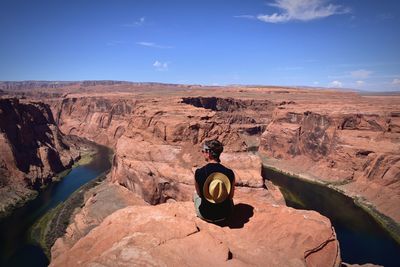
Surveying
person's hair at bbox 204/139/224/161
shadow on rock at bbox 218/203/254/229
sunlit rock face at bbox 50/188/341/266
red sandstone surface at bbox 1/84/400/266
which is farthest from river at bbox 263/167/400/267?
person's hair at bbox 204/139/224/161

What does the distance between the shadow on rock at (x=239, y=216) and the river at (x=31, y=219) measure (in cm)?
3251

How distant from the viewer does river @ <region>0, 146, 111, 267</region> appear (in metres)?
36.8

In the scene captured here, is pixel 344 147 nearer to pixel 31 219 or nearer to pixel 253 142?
pixel 253 142

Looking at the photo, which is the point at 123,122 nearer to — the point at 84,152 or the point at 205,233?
the point at 84,152

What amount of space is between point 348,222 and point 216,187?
45931mm

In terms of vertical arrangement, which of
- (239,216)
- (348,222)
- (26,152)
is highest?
(239,216)

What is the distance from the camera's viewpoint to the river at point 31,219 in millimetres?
36816

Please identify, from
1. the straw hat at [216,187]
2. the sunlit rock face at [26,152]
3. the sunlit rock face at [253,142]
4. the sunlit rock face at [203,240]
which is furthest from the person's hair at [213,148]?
the sunlit rock face at [26,152]

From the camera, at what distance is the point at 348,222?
47500 millimetres

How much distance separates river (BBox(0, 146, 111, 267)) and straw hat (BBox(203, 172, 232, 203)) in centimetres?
3362

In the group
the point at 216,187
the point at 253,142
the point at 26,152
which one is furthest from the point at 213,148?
the point at 253,142

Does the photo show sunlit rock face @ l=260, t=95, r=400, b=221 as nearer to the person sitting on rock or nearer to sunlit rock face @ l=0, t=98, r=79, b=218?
the person sitting on rock

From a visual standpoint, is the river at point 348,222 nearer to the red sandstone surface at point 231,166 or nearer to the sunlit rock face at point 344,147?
the sunlit rock face at point 344,147

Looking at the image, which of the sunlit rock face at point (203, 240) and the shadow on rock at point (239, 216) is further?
the shadow on rock at point (239, 216)
